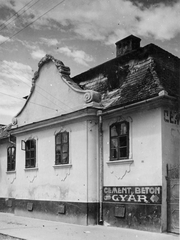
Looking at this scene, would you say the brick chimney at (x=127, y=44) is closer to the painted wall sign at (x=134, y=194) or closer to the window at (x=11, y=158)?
the painted wall sign at (x=134, y=194)

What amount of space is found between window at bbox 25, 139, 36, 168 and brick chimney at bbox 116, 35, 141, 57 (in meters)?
6.04

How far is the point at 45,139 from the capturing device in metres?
16.4

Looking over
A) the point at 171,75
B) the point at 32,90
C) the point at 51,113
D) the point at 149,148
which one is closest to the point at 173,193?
the point at 149,148

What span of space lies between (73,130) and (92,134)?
1.04 m

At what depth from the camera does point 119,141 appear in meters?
13.3

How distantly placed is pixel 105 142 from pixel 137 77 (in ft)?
9.21

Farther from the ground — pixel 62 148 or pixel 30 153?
pixel 62 148

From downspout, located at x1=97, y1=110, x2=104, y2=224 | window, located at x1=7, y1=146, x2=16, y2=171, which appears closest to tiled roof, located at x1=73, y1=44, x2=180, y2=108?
downspout, located at x1=97, y1=110, x2=104, y2=224

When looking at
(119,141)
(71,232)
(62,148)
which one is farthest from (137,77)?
(71,232)

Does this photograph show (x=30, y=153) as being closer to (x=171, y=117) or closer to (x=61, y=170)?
(x=61, y=170)

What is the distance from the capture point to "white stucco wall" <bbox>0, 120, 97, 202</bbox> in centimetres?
1398

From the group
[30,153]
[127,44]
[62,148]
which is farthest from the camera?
[30,153]

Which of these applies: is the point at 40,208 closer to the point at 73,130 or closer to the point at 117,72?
the point at 73,130

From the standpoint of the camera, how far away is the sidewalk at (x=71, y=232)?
10844 mm
